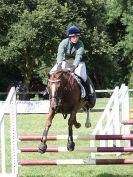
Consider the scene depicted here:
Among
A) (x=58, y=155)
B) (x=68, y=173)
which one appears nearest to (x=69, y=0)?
(x=58, y=155)

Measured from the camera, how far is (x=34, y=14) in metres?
31.8

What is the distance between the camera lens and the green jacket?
343 inches

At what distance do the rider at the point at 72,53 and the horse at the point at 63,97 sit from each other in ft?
1.15

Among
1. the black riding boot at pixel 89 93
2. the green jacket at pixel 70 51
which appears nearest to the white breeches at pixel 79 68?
the green jacket at pixel 70 51

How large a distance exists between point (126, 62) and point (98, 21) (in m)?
19.9

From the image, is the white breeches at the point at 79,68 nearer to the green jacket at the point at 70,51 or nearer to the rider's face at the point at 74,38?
the green jacket at the point at 70,51

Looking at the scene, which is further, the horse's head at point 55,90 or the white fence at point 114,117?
the white fence at point 114,117

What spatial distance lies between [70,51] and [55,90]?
131 cm

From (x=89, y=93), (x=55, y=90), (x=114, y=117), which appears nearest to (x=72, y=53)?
(x=89, y=93)

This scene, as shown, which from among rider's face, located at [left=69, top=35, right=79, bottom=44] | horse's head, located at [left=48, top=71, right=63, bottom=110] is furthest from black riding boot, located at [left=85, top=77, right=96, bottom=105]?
horse's head, located at [left=48, top=71, right=63, bottom=110]

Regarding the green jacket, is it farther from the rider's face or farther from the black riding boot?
the black riding boot

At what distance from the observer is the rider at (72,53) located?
871 centimetres

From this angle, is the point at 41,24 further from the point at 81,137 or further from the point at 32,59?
the point at 81,137

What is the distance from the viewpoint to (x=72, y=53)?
8.89m
